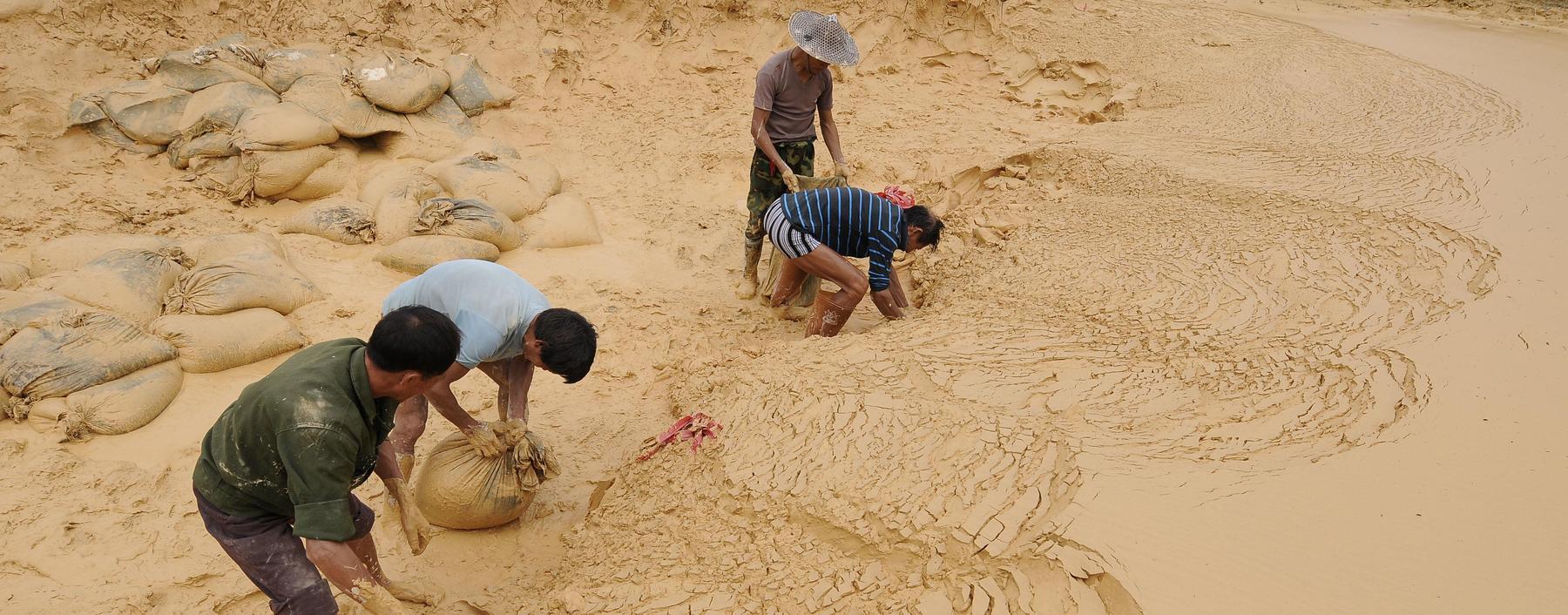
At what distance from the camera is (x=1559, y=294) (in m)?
3.12

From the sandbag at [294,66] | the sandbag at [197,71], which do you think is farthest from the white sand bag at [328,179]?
the sandbag at [197,71]

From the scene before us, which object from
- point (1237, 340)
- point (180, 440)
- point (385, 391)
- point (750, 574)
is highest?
point (385, 391)

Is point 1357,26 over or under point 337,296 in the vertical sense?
over

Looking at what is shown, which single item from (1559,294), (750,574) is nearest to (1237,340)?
(1559,294)

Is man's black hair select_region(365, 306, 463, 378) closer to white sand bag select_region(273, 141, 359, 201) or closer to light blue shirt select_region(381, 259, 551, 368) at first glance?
light blue shirt select_region(381, 259, 551, 368)

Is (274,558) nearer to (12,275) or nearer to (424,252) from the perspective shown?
(424,252)

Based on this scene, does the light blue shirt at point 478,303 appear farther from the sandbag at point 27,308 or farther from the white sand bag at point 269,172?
the white sand bag at point 269,172

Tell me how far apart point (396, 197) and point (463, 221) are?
575 millimetres

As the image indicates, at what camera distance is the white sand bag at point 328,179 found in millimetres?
5453

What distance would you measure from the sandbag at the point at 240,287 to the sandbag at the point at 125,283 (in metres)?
0.05

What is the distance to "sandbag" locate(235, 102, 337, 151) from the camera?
17.3 feet

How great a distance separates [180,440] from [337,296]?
1.16 m

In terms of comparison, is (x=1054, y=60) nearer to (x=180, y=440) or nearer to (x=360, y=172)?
(x=360, y=172)

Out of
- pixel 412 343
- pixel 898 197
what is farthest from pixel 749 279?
pixel 412 343
